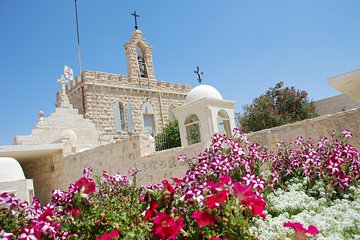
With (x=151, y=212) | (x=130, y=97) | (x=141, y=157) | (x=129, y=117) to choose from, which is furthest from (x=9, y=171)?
(x=130, y=97)

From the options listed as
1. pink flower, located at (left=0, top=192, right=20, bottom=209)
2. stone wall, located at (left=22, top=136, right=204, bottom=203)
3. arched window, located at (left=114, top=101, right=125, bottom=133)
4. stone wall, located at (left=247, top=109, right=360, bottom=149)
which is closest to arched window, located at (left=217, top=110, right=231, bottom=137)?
stone wall, located at (left=22, top=136, right=204, bottom=203)

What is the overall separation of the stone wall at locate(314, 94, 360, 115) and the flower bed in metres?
13.0

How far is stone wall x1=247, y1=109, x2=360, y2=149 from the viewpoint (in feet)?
15.5

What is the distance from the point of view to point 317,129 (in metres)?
5.07

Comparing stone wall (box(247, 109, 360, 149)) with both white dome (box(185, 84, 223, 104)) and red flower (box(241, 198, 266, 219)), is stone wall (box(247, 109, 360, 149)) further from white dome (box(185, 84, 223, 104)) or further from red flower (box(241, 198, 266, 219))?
white dome (box(185, 84, 223, 104))

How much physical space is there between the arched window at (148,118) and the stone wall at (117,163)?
29.4ft

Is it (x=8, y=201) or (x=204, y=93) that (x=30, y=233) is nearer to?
(x=8, y=201)

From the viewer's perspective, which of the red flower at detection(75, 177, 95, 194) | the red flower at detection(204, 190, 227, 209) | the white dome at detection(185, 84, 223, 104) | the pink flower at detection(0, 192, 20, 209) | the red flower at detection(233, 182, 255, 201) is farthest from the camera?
the white dome at detection(185, 84, 223, 104)

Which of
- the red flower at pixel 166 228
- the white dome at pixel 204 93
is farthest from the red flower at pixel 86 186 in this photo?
the white dome at pixel 204 93

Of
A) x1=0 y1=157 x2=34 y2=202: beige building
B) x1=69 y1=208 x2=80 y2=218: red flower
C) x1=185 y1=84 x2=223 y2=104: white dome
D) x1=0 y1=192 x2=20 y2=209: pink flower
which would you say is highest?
x1=185 y1=84 x2=223 y2=104: white dome

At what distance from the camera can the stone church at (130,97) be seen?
19281 mm

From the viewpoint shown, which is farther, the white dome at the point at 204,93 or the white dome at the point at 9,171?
the white dome at the point at 204,93

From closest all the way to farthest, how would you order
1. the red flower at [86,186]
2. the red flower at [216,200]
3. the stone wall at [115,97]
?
1. the red flower at [216,200]
2. the red flower at [86,186]
3. the stone wall at [115,97]

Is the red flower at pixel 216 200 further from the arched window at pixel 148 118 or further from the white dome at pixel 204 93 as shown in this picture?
the arched window at pixel 148 118
